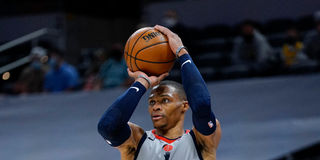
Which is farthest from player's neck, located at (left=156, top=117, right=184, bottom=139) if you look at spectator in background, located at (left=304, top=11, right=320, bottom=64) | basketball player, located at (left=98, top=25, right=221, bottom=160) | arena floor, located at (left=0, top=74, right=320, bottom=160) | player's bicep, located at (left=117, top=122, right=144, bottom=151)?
spectator in background, located at (left=304, top=11, right=320, bottom=64)

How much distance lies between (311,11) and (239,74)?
3.38 m

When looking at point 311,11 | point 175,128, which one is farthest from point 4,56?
point 175,128

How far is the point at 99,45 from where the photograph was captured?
14.4 metres

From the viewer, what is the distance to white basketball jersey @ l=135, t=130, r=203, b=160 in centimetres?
276

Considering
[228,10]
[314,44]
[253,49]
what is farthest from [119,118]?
[228,10]

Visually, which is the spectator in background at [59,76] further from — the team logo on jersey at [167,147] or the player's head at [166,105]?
the team logo on jersey at [167,147]

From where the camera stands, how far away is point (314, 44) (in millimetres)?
6414

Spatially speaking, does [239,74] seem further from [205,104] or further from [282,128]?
[205,104]

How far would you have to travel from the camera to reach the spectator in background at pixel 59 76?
8219 mm

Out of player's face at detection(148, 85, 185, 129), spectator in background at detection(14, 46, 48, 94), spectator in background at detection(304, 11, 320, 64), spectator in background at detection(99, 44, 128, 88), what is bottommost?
spectator in background at detection(14, 46, 48, 94)

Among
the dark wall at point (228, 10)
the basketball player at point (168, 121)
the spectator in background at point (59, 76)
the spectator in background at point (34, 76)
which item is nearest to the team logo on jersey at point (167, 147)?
the basketball player at point (168, 121)

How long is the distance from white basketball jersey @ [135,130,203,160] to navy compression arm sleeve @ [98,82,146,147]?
0.51 ft

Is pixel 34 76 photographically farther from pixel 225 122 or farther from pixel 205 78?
pixel 225 122

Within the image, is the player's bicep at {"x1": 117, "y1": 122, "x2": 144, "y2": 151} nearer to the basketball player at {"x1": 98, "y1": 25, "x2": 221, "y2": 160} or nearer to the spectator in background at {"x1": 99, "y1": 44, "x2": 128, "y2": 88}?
the basketball player at {"x1": 98, "y1": 25, "x2": 221, "y2": 160}
